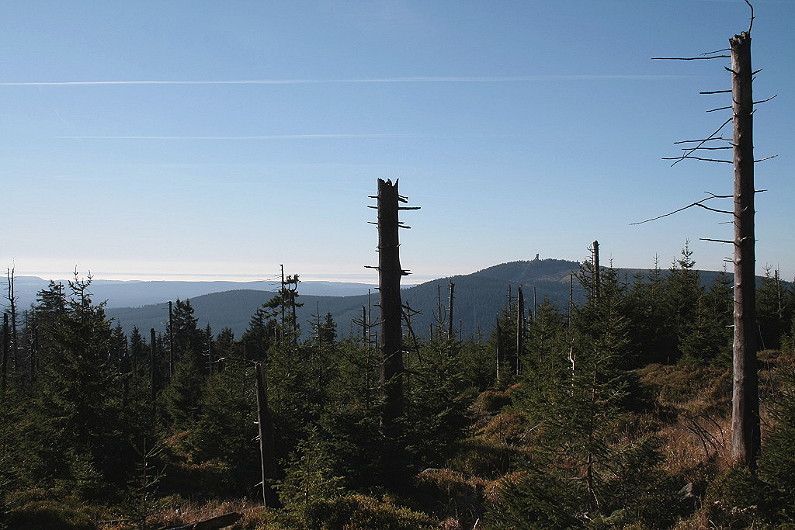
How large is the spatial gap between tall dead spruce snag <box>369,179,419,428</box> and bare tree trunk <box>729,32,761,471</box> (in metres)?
6.47

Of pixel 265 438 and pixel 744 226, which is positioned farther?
pixel 265 438

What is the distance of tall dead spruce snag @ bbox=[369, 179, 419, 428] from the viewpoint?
10922 mm

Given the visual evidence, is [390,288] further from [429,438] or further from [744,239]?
[744,239]

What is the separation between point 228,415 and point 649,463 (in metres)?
Result: 13.5

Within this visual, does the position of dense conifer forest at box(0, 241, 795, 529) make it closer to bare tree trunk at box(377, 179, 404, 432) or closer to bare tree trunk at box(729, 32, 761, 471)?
bare tree trunk at box(377, 179, 404, 432)

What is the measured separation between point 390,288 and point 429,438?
3.92 meters

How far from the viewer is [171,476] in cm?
1836

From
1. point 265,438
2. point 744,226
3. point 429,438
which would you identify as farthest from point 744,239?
point 265,438

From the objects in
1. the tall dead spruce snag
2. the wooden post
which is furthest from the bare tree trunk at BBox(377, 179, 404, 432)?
the wooden post

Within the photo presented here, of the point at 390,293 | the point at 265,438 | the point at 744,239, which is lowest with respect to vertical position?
the point at 265,438

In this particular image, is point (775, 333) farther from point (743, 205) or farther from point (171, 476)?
point (171, 476)

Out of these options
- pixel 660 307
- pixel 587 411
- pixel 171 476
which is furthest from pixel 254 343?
pixel 587 411

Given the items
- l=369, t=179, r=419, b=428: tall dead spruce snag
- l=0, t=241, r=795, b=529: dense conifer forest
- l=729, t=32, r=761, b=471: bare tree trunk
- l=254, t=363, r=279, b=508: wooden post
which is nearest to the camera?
l=0, t=241, r=795, b=529: dense conifer forest

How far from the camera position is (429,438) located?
11516 mm
